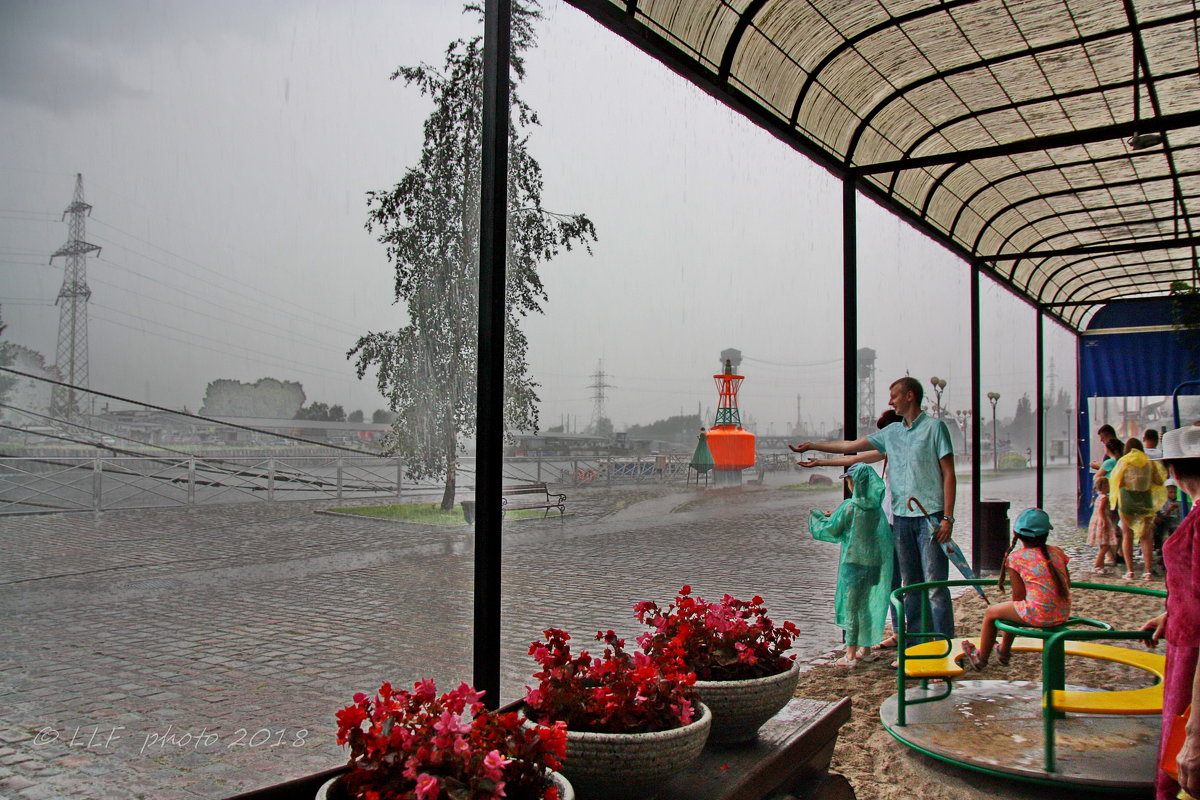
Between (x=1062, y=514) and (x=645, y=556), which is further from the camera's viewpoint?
(x=1062, y=514)

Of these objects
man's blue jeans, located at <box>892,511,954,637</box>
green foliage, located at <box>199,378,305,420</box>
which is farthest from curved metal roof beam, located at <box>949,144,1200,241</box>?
green foliage, located at <box>199,378,305,420</box>

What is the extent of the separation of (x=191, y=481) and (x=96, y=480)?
232 millimetres

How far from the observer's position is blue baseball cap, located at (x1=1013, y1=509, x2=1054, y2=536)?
12.4ft

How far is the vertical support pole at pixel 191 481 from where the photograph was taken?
84.0 inches

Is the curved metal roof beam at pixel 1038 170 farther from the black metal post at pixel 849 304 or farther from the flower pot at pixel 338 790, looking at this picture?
the flower pot at pixel 338 790

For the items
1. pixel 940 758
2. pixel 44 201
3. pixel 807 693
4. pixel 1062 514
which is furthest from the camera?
pixel 1062 514

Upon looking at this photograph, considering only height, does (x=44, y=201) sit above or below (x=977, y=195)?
below

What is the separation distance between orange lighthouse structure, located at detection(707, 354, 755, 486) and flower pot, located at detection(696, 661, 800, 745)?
14.2 feet

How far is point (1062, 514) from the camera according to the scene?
16219 millimetres

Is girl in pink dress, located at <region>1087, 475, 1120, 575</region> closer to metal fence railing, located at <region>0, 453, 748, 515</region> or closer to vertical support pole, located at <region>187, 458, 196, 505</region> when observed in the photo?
metal fence railing, located at <region>0, 453, 748, 515</region>

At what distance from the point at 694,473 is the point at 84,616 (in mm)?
5758

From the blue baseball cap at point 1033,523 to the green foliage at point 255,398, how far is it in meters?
3.01

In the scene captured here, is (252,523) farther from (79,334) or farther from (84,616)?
(79,334)

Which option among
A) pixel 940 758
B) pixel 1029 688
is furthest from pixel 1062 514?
pixel 940 758
